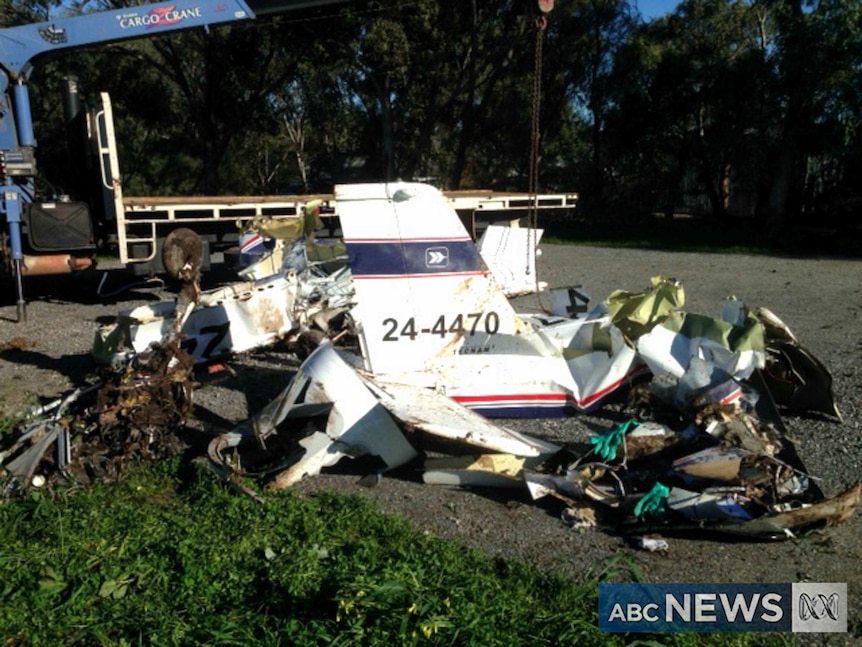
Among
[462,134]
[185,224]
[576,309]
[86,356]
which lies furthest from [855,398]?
[462,134]

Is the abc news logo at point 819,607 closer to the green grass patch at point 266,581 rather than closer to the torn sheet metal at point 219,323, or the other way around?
the green grass patch at point 266,581

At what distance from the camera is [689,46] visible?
2553 cm

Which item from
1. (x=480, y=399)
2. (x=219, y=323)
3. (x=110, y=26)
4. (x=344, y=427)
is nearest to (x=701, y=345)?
(x=480, y=399)

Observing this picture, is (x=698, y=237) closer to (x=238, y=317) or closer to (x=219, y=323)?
(x=238, y=317)

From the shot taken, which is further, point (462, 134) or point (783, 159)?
point (462, 134)

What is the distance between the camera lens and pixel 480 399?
20.3ft

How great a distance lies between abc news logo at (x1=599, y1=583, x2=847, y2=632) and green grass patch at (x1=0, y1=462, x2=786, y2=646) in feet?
0.26

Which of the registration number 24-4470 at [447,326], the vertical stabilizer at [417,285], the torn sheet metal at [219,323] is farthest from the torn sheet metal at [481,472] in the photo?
the torn sheet metal at [219,323]

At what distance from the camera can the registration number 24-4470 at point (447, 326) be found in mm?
6008

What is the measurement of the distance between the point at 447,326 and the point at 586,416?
4.58 feet

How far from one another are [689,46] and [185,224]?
746 inches

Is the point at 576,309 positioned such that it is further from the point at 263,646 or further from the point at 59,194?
the point at 59,194

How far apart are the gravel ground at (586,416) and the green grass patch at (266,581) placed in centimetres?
27

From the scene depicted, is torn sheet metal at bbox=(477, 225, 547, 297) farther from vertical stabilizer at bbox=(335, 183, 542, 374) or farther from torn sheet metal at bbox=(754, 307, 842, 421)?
vertical stabilizer at bbox=(335, 183, 542, 374)
